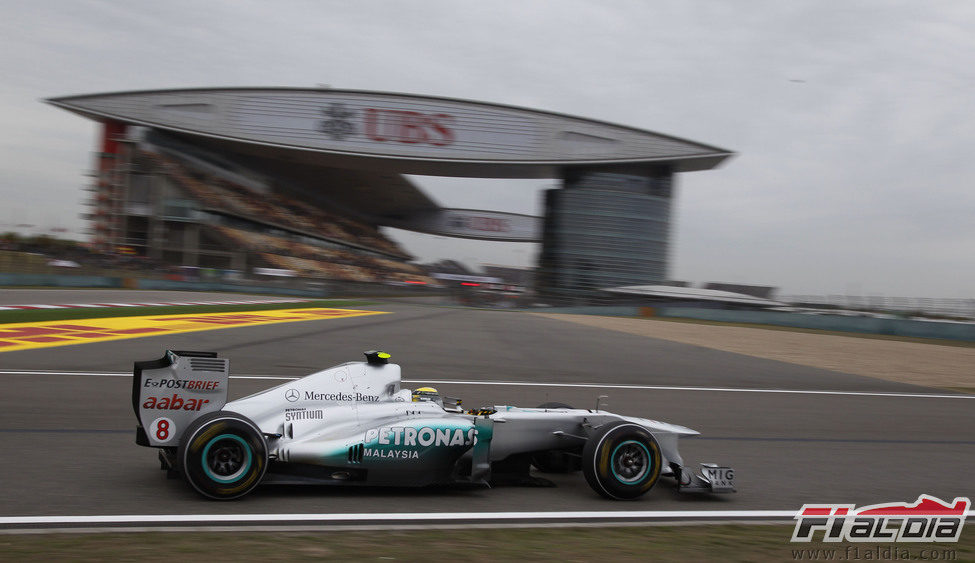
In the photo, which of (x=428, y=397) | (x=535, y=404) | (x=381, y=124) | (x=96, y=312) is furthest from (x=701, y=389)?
(x=381, y=124)

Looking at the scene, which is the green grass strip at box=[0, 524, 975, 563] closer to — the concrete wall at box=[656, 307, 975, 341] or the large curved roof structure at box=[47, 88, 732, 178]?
the concrete wall at box=[656, 307, 975, 341]

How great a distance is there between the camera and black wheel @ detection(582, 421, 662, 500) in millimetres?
4699

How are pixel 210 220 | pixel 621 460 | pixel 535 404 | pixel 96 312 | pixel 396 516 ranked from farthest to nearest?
pixel 210 220 < pixel 96 312 < pixel 535 404 < pixel 621 460 < pixel 396 516

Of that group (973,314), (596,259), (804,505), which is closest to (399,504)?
(804,505)

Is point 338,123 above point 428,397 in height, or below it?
above

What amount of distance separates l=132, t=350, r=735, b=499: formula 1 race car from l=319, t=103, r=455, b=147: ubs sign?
51.8 m

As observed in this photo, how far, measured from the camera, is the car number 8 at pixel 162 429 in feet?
14.2

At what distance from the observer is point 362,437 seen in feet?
14.8

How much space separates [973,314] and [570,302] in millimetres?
19419

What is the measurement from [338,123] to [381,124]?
127 inches

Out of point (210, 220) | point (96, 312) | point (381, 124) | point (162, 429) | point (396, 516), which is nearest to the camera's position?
point (396, 516)

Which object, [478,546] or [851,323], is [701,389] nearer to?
[478,546]

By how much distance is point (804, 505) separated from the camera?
194 inches

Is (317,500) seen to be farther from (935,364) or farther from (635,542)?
(935,364)
